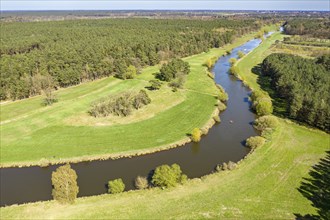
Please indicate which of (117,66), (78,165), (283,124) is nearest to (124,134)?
(78,165)

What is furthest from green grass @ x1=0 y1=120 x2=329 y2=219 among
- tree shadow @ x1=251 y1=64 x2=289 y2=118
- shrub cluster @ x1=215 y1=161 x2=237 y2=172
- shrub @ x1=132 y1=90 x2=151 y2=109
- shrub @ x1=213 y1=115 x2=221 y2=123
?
shrub @ x1=132 y1=90 x2=151 y2=109

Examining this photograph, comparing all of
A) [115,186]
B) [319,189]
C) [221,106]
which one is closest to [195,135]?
A: [221,106]

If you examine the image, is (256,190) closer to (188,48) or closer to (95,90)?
(95,90)

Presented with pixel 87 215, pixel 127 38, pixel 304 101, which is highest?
pixel 127 38

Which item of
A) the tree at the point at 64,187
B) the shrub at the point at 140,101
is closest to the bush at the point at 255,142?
the shrub at the point at 140,101

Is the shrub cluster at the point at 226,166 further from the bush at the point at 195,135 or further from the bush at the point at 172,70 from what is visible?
the bush at the point at 172,70

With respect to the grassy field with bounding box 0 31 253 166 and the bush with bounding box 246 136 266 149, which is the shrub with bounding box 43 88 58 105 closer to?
the grassy field with bounding box 0 31 253 166
